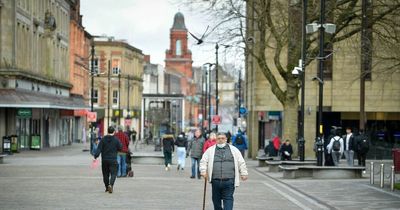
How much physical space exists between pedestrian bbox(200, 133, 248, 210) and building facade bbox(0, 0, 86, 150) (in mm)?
38801

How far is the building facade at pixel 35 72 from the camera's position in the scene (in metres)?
56.9

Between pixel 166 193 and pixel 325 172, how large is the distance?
939 cm

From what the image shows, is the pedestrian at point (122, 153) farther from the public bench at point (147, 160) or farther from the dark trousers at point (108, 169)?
the public bench at point (147, 160)

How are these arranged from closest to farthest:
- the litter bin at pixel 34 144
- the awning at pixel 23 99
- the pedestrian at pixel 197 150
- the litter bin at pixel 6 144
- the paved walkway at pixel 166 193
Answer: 1. the paved walkway at pixel 166 193
2. the pedestrian at pixel 197 150
3. the litter bin at pixel 6 144
4. the awning at pixel 23 99
5. the litter bin at pixel 34 144

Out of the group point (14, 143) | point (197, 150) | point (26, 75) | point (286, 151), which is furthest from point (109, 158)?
point (26, 75)

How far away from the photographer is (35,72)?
65.3 metres

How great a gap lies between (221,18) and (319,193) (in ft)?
63.4

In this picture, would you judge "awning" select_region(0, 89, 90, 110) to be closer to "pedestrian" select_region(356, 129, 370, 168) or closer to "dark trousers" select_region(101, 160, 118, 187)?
"pedestrian" select_region(356, 129, 370, 168)

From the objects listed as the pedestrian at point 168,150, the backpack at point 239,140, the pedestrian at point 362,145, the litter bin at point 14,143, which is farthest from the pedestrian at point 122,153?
the litter bin at point 14,143

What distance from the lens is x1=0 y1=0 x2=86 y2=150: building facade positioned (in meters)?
56.9

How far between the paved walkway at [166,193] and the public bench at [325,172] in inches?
25.6

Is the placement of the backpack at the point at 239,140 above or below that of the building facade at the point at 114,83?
below

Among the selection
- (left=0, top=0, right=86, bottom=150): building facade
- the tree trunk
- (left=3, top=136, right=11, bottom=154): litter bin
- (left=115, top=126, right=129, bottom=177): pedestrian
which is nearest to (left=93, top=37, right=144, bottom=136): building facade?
(left=0, top=0, right=86, bottom=150): building facade

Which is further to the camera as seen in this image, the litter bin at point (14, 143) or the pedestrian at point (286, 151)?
the litter bin at point (14, 143)
